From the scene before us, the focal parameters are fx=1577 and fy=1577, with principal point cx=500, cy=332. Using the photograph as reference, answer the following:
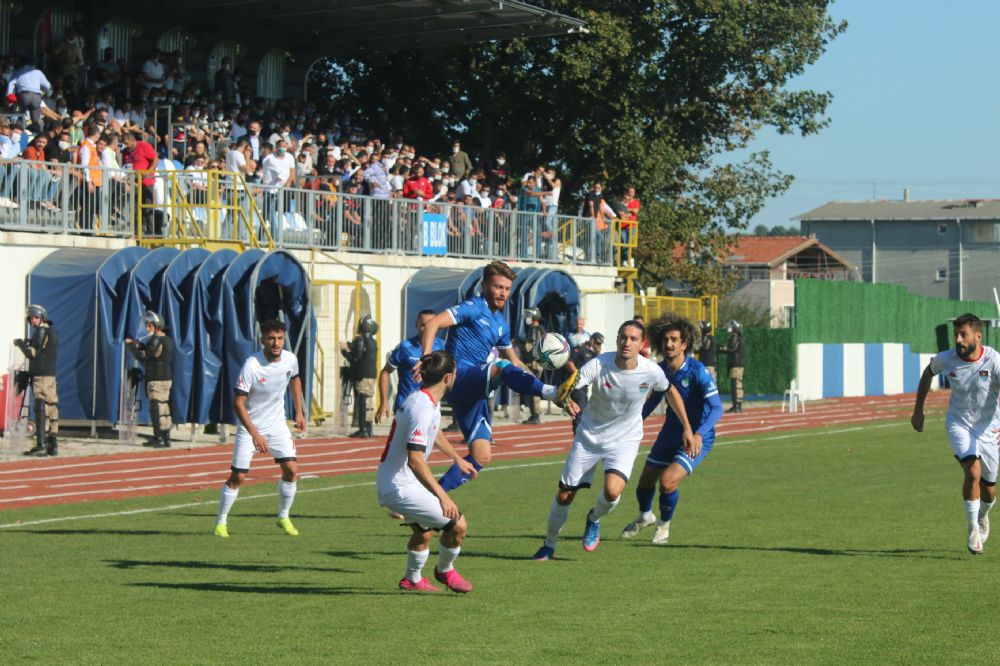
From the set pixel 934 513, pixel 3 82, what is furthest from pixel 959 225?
pixel 934 513

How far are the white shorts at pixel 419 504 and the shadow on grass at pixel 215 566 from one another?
1.80 metres

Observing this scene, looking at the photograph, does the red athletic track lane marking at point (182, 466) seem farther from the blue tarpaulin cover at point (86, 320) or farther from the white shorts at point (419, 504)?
the white shorts at point (419, 504)

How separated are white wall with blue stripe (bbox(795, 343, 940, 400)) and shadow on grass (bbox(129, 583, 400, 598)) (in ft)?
117

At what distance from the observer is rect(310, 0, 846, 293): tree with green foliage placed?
42.6m

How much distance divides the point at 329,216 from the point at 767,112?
2089cm

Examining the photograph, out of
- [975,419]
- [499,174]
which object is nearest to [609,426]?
[975,419]

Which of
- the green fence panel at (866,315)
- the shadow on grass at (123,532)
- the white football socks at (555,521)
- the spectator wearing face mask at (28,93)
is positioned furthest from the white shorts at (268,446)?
the green fence panel at (866,315)

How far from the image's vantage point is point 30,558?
1278cm

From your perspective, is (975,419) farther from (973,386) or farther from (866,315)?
(866,315)

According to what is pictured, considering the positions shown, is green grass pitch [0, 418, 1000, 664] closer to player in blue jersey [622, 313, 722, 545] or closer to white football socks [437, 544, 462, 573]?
white football socks [437, 544, 462, 573]

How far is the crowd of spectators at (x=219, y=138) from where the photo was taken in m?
27.3

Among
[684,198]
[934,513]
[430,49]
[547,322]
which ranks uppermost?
[430,49]

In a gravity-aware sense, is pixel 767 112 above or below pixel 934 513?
above

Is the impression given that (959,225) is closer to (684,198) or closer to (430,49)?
(684,198)
